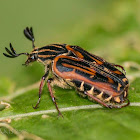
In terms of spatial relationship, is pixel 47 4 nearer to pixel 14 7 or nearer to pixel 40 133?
pixel 14 7

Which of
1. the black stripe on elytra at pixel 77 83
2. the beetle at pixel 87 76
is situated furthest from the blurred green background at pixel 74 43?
the black stripe on elytra at pixel 77 83

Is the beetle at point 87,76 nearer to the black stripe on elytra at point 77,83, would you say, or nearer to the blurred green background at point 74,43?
the black stripe on elytra at point 77,83

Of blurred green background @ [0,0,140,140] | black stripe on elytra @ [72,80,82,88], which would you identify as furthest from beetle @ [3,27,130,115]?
blurred green background @ [0,0,140,140]

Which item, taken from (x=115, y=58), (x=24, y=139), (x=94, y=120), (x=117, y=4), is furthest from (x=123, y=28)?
(x=24, y=139)

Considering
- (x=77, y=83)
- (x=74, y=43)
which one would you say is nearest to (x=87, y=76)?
(x=77, y=83)

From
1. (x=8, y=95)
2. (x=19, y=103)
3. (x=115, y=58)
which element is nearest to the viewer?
(x=19, y=103)

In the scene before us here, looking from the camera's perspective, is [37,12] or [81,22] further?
[37,12]
